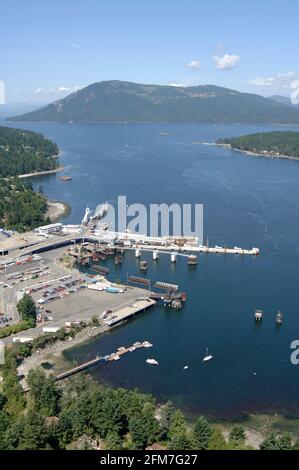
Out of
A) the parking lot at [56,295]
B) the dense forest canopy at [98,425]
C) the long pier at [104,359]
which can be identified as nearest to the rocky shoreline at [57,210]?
the parking lot at [56,295]

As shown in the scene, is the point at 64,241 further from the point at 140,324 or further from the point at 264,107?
the point at 264,107

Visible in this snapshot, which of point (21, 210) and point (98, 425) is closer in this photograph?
point (98, 425)

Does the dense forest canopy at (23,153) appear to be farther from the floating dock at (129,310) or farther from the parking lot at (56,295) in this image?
the floating dock at (129,310)

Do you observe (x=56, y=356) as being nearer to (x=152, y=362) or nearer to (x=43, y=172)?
(x=152, y=362)

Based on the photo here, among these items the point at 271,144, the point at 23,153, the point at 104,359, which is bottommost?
the point at 104,359

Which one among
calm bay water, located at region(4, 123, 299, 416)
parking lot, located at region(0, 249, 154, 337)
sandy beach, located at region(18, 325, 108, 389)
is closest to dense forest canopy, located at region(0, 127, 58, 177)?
calm bay water, located at region(4, 123, 299, 416)

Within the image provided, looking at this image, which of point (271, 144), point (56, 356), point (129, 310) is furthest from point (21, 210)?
point (271, 144)

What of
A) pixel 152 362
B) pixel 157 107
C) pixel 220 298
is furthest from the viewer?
pixel 157 107
